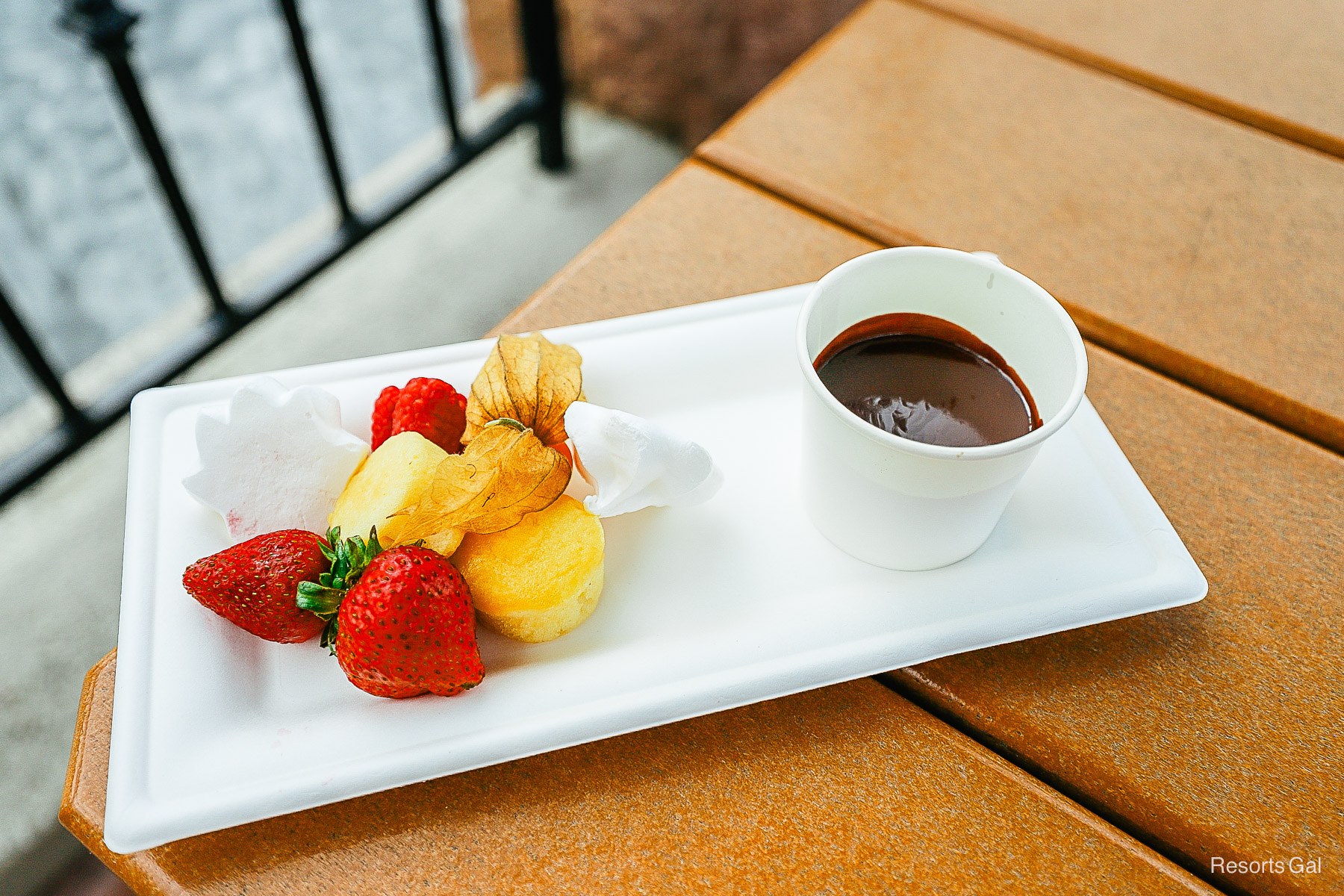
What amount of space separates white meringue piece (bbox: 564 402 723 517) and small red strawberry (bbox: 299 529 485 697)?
0.14m

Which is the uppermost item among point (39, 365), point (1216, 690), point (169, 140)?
point (1216, 690)

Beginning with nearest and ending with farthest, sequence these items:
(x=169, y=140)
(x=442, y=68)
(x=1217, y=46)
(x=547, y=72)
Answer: (x=1217, y=46) < (x=442, y=68) < (x=547, y=72) < (x=169, y=140)

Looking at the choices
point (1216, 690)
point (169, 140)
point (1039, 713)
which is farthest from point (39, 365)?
point (1216, 690)

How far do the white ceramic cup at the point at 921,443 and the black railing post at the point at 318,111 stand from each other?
1243 mm

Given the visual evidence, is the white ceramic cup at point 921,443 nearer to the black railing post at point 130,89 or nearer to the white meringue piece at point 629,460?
the white meringue piece at point 629,460

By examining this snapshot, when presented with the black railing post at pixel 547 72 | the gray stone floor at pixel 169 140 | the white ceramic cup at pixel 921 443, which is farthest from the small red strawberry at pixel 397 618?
the black railing post at pixel 547 72

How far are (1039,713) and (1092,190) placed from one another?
0.73 metres

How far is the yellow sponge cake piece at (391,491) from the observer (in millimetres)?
702

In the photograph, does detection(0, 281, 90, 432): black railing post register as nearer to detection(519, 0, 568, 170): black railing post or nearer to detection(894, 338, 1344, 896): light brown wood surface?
detection(519, 0, 568, 170): black railing post

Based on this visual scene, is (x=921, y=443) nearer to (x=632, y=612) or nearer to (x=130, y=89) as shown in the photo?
(x=632, y=612)

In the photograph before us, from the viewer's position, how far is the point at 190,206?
1.62 metres

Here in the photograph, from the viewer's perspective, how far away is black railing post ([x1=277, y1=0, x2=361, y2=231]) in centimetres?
154

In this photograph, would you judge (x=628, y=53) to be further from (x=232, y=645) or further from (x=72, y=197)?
(x=232, y=645)

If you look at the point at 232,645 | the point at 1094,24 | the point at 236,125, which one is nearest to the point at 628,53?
the point at 236,125
